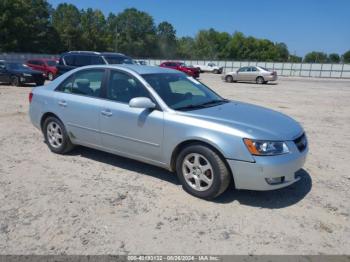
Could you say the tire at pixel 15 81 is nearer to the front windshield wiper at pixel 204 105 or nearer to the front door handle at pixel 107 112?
the front door handle at pixel 107 112

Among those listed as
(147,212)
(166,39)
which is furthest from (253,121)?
(166,39)

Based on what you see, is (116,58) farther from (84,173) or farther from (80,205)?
(80,205)

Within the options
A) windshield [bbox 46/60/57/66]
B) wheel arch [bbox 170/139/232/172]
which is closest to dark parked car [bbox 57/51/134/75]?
windshield [bbox 46/60/57/66]

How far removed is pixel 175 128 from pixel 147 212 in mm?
1101

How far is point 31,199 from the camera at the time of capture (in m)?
4.40

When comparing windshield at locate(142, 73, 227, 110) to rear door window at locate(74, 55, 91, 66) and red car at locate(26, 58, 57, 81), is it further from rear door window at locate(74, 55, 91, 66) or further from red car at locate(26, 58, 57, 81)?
red car at locate(26, 58, 57, 81)

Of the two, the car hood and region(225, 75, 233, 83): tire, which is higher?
the car hood

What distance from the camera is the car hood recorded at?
4.21m

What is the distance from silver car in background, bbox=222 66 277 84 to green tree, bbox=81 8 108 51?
59816mm

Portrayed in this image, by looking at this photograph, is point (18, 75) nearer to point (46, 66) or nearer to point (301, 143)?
point (46, 66)

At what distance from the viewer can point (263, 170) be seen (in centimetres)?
405

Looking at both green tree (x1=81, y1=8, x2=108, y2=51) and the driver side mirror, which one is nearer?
the driver side mirror

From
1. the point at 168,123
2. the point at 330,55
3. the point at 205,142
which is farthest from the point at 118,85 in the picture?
the point at 330,55

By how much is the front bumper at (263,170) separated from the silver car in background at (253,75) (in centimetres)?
2533
